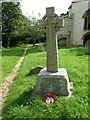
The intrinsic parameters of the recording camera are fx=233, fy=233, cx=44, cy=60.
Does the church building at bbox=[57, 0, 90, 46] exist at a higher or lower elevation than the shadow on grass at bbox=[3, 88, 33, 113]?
higher

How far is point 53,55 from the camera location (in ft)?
25.6

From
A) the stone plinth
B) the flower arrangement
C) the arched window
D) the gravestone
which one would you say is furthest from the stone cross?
the arched window

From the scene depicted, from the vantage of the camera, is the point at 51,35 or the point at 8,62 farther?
the point at 8,62

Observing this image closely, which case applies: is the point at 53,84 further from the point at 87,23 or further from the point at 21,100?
the point at 87,23

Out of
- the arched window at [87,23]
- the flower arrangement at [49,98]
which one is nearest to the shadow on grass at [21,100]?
the flower arrangement at [49,98]

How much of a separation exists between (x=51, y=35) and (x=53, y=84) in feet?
5.31

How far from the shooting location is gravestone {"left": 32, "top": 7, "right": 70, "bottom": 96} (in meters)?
7.34

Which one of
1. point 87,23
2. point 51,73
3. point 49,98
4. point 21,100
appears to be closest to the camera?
point 49,98

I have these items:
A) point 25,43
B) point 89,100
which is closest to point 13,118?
point 89,100

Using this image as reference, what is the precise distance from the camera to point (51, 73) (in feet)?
25.0

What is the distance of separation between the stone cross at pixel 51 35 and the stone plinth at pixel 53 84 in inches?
17.1

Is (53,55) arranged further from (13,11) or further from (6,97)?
(13,11)

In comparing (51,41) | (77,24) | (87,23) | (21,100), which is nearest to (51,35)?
(51,41)

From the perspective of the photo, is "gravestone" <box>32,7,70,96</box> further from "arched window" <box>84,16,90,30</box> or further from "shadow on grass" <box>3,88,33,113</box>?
"arched window" <box>84,16,90,30</box>
